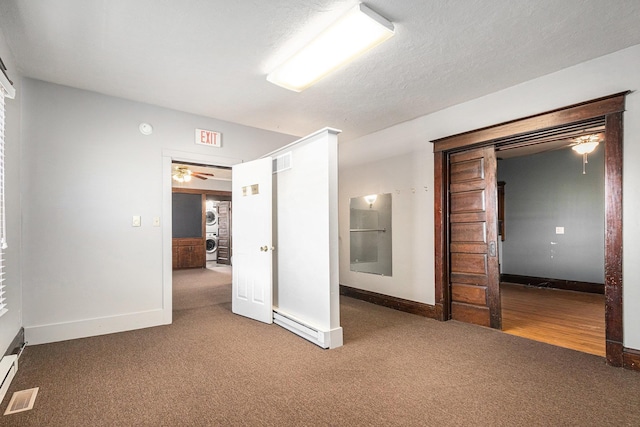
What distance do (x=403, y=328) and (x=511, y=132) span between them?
2393 mm

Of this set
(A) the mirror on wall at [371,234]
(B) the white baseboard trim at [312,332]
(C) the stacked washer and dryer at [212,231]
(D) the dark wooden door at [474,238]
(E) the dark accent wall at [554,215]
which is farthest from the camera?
(C) the stacked washer and dryer at [212,231]

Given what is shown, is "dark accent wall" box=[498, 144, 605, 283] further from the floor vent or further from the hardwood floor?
the floor vent

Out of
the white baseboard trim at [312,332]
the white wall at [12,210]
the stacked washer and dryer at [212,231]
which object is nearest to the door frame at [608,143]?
the white baseboard trim at [312,332]

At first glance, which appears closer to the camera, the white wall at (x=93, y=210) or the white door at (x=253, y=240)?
the white wall at (x=93, y=210)

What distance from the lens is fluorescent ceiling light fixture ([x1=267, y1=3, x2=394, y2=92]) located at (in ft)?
7.18

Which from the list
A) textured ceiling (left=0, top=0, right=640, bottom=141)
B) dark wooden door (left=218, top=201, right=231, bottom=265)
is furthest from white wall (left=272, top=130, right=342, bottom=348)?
dark wooden door (left=218, top=201, right=231, bottom=265)

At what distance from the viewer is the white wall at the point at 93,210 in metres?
3.17

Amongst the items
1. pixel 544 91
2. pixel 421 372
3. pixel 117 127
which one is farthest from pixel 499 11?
pixel 117 127

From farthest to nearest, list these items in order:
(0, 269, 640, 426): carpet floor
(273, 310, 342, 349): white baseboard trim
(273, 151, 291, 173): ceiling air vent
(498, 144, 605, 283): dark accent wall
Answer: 1. (498, 144, 605, 283): dark accent wall
2. (273, 151, 291, 173): ceiling air vent
3. (273, 310, 342, 349): white baseboard trim
4. (0, 269, 640, 426): carpet floor

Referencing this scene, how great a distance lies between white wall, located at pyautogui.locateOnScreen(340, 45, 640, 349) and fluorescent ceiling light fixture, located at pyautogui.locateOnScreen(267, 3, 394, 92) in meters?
1.83

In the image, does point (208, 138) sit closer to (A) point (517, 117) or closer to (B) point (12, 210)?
(B) point (12, 210)

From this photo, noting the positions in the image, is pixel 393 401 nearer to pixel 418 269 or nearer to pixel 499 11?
pixel 418 269

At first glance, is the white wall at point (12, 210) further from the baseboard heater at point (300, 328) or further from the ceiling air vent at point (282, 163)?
the ceiling air vent at point (282, 163)

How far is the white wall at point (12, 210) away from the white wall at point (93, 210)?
0.55 ft
